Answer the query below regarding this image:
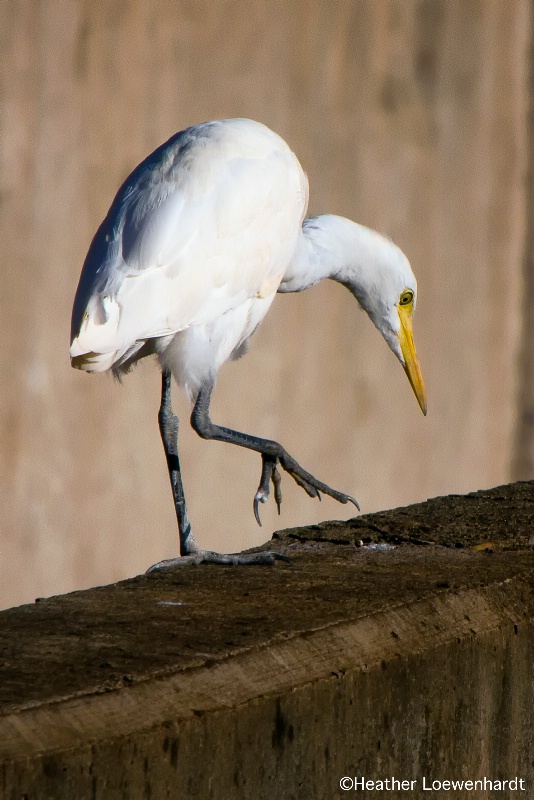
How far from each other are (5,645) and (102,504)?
101 inches

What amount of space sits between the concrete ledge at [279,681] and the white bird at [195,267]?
1.87 feet

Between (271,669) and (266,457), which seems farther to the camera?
(266,457)

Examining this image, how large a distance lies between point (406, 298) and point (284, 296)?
1.18m

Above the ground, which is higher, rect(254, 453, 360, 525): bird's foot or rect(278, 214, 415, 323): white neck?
rect(278, 214, 415, 323): white neck

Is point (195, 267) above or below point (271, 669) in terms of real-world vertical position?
above

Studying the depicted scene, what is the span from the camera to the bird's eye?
12.0 ft

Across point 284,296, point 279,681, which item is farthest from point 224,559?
point 284,296

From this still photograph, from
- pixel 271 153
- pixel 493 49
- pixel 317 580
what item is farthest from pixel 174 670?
pixel 493 49

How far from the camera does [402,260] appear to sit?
3.62 meters

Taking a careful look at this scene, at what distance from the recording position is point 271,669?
5.74 feet

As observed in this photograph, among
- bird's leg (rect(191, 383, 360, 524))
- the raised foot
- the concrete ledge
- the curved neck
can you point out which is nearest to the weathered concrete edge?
the concrete ledge

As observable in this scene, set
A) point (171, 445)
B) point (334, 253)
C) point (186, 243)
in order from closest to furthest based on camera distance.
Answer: point (186, 243) → point (171, 445) → point (334, 253)

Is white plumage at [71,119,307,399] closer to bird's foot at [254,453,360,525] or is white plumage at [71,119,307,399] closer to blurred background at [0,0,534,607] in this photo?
bird's foot at [254,453,360,525]

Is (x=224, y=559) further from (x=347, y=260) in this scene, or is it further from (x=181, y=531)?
(x=347, y=260)
